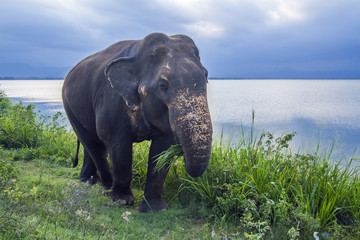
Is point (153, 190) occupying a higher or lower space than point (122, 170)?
lower

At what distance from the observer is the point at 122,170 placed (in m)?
4.38

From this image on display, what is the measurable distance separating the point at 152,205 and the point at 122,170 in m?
0.62

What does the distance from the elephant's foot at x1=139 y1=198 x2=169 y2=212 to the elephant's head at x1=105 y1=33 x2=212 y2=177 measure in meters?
1.12

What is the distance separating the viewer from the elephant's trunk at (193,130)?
3.23 m

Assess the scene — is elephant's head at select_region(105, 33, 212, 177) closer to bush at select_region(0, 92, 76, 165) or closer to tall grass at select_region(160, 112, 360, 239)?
tall grass at select_region(160, 112, 360, 239)

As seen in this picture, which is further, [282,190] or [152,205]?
[152,205]

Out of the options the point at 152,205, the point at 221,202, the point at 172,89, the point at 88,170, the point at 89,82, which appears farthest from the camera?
the point at 88,170

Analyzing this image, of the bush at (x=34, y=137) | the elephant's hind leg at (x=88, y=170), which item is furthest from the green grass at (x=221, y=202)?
the bush at (x=34, y=137)

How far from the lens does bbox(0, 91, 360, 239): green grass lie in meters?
3.26

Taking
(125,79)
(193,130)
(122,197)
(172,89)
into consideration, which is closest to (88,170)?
(122,197)

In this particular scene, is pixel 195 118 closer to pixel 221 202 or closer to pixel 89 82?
pixel 221 202

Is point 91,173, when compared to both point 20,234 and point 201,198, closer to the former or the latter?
point 201,198

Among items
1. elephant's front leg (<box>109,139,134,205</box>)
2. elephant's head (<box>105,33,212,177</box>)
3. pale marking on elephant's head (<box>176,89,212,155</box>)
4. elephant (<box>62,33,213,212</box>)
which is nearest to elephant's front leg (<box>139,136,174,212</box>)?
elephant (<box>62,33,213,212</box>)

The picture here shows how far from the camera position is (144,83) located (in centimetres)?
379
